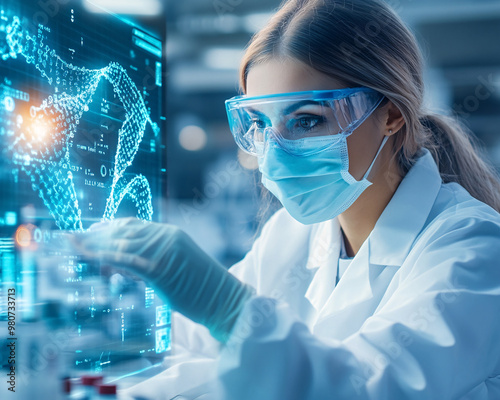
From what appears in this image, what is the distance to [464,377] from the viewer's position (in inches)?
28.8

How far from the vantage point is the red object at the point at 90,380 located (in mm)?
667

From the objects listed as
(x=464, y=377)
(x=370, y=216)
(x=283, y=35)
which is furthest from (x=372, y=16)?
(x=464, y=377)

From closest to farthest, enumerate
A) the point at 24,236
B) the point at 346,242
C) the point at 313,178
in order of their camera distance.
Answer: the point at 24,236 < the point at 313,178 < the point at 346,242

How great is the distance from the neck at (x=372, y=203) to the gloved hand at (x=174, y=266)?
0.51 metres

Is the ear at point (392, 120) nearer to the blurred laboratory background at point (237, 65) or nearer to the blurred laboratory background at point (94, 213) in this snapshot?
the blurred laboratory background at point (94, 213)

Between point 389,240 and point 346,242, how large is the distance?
0.22 metres

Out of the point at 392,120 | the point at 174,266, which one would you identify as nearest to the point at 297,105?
the point at 392,120

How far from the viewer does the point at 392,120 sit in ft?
3.36

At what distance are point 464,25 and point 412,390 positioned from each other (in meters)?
3.16

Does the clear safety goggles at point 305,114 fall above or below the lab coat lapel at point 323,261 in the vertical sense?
above

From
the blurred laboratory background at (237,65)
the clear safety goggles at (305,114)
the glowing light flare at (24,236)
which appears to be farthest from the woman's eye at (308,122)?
the blurred laboratory background at (237,65)

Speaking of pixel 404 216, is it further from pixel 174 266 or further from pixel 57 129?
pixel 57 129

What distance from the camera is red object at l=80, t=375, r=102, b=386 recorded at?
0.67 m

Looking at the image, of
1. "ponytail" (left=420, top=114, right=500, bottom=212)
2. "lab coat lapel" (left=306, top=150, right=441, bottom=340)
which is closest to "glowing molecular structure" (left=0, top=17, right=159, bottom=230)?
"lab coat lapel" (left=306, top=150, right=441, bottom=340)
